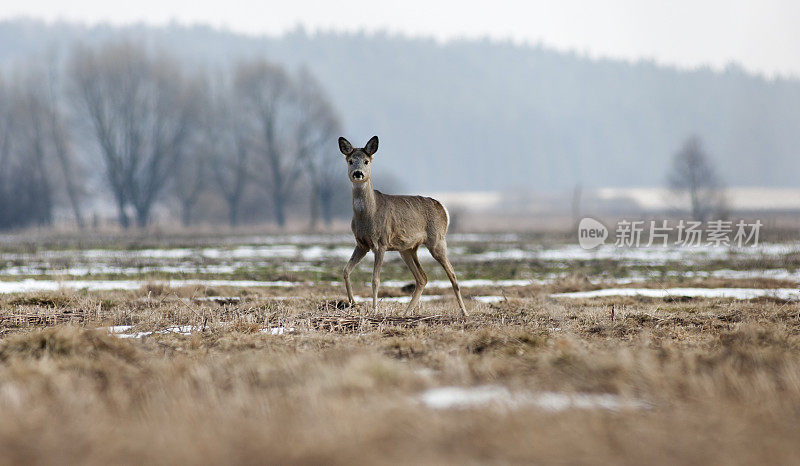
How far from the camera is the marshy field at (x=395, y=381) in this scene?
4773 mm

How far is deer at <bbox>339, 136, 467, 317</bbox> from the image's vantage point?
1169 cm

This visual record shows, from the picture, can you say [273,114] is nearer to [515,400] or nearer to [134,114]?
[134,114]

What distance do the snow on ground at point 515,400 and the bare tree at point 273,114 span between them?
215ft

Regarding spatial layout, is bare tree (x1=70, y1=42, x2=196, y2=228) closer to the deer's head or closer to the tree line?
the tree line

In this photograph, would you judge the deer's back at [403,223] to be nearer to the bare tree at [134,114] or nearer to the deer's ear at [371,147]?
the deer's ear at [371,147]

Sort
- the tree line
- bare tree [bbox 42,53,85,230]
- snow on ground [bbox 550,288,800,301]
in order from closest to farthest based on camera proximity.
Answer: snow on ground [bbox 550,288,800,301]
the tree line
bare tree [bbox 42,53,85,230]

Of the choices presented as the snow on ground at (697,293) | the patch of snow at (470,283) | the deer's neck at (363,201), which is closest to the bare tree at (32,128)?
the patch of snow at (470,283)

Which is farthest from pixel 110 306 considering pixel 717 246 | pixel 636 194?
pixel 636 194

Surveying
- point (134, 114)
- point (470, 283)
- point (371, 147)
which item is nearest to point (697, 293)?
point (470, 283)

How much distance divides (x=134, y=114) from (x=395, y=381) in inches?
2502

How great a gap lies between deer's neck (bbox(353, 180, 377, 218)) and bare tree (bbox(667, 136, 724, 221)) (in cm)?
5918

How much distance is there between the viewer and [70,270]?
21375mm

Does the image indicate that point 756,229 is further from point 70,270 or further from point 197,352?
point 197,352

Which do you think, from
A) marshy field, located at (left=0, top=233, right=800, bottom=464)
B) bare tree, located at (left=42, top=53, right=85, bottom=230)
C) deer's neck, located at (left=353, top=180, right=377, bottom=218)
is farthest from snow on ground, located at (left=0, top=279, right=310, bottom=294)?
bare tree, located at (left=42, top=53, right=85, bottom=230)
